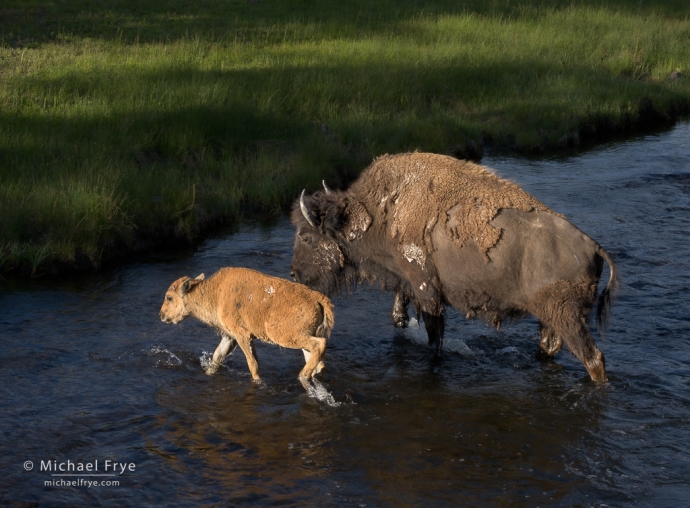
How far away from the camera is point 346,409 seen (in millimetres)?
6363

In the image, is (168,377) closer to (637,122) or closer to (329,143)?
(329,143)

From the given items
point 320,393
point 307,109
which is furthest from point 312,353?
point 307,109

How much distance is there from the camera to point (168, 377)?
6.74 metres

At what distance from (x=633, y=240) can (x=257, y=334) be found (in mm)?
5561

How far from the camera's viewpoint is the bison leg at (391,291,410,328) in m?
7.68

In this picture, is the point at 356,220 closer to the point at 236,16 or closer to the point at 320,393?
the point at 320,393

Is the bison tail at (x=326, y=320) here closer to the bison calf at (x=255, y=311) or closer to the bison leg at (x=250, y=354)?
the bison calf at (x=255, y=311)

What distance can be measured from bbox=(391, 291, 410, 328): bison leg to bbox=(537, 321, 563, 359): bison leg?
1.29 metres

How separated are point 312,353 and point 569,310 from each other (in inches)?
79.1

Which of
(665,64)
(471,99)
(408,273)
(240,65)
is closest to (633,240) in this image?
(408,273)

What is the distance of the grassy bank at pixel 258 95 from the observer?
9.88 metres

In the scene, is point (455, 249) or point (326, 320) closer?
point (326, 320)

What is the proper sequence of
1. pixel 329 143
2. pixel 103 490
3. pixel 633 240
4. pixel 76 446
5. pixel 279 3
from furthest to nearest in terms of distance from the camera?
pixel 279 3 < pixel 329 143 < pixel 633 240 < pixel 76 446 < pixel 103 490

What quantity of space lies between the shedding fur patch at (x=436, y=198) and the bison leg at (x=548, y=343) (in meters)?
1.13
